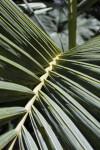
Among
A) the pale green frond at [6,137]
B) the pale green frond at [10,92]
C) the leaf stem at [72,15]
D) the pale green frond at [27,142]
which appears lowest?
the pale green frond at [27,142]

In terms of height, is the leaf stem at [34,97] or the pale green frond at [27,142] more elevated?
the leaf stem at [34,97]

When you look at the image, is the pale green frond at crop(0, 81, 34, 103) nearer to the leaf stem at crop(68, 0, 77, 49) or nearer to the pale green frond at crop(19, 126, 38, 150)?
the pale green frond at crop(19, 126, 38, 150)

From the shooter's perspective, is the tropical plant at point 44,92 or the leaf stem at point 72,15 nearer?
the tropical plant at point 44,92

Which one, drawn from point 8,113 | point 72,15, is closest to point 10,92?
point 8,113

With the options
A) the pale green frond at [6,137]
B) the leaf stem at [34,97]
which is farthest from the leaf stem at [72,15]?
the pale green frond at [6,137]

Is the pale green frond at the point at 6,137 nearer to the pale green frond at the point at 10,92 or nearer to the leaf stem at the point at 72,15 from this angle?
the pale green frond at the point at 10,92

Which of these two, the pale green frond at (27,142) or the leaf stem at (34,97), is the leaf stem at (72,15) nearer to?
the leaf stem at (34,97)

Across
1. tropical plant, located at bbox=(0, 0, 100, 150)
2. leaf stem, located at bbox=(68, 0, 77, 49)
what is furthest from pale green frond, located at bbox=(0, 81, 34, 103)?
leaf stem, located at bbox=(68, 0, 77, 49)

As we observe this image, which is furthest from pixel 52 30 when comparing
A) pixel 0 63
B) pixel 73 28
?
→ pixel 0 63
